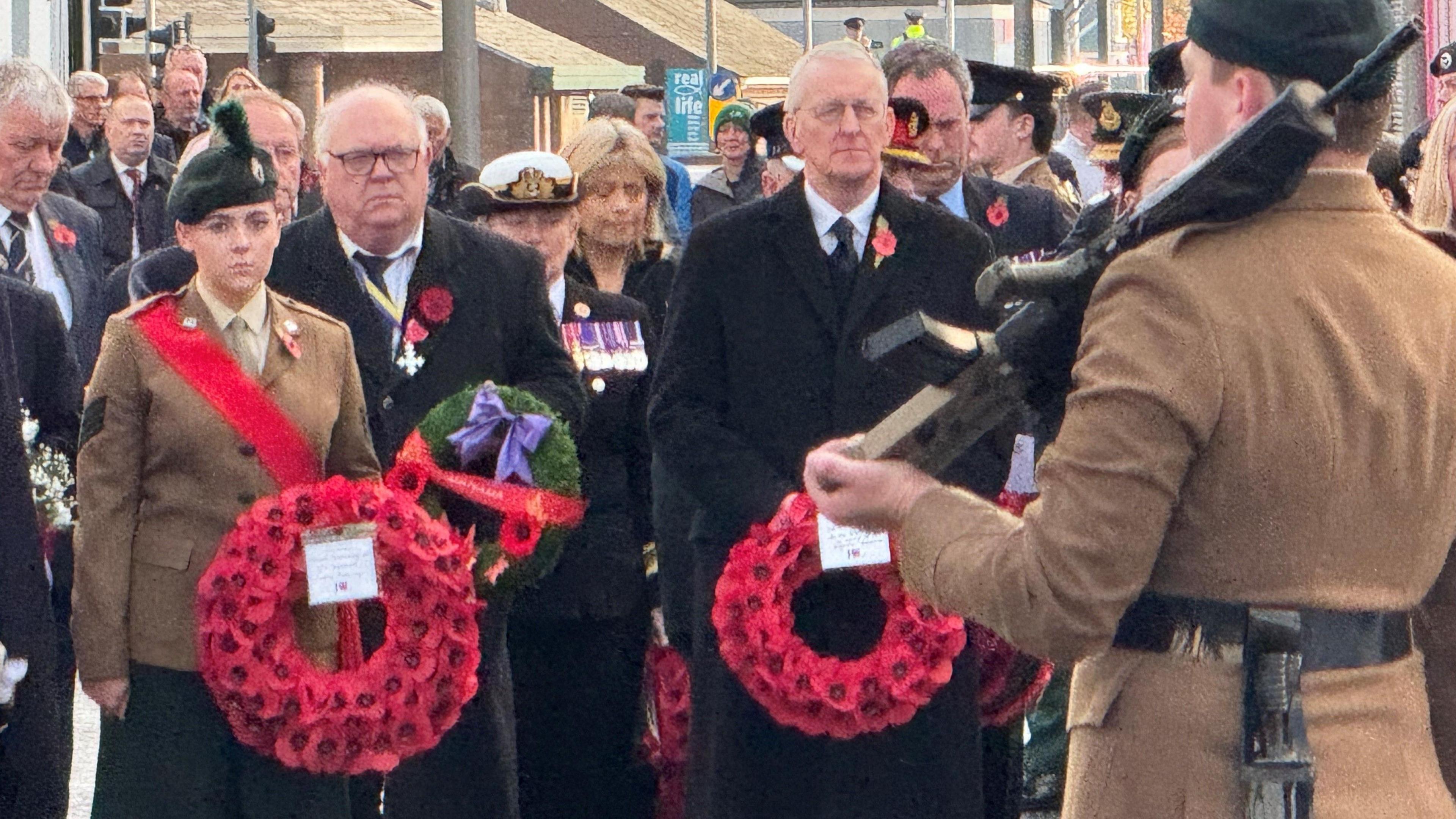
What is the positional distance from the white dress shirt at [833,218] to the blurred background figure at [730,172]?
22.5 ft

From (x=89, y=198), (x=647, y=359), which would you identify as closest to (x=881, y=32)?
(x=89, y=198)

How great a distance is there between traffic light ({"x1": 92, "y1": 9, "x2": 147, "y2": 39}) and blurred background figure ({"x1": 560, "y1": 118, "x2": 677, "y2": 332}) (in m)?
18.9

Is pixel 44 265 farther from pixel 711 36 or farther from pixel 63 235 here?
pixel 711 36

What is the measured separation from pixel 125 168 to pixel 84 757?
14.6ft

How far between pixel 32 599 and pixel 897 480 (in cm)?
301

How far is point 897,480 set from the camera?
3.23 metres

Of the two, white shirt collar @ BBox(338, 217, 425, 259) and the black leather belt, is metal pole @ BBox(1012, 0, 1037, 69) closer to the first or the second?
white shirt collar @ BBox(338, 217, 425, 259)

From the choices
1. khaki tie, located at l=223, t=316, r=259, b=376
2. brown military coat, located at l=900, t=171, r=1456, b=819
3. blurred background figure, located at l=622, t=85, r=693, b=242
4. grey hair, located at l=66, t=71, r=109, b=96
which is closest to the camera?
brown military coat, located at l=900, t=171, r=1456, b=819

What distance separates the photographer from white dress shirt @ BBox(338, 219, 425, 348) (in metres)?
6.29

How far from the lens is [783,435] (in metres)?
5.79

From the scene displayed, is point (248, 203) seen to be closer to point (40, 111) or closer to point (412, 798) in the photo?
point (412, 798)

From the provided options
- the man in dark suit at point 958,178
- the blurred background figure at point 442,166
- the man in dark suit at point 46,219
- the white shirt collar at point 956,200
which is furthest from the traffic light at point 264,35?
the white shirt collar at point 956,200

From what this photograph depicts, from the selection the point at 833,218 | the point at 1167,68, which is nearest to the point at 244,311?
the point at 833,218

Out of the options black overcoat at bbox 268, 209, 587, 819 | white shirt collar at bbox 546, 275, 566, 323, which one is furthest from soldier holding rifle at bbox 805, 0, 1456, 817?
white shirt collar at bbox 546, 275, 566, 323
